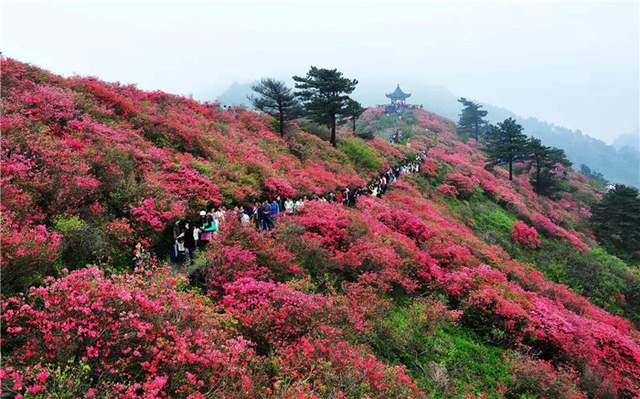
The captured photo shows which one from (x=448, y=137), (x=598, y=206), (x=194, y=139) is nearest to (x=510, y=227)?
(x=598, y=206)

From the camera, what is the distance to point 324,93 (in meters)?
33.6

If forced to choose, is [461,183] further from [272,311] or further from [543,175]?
[272,311]

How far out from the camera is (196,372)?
589 cm

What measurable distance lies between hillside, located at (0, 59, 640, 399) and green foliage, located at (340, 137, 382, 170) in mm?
9485

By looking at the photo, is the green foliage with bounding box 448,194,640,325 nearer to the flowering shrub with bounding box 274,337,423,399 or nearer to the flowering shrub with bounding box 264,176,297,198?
the flowering shrub with bounding box 264,176,297,198

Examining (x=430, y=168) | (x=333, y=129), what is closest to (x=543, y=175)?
(x=430, y=168)

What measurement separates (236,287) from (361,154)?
27.7 metres

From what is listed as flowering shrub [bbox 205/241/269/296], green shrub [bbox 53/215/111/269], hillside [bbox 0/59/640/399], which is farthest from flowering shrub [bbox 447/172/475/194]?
green shrub [bbox 53/215/111/269]

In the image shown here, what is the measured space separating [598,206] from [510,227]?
15736 mm

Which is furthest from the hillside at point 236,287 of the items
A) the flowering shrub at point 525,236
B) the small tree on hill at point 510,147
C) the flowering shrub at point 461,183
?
the small tree on hill at point 510,147

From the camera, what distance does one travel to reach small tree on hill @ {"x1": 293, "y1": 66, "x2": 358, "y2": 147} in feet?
108

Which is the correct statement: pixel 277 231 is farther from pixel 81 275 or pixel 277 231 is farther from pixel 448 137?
pixel 448 137

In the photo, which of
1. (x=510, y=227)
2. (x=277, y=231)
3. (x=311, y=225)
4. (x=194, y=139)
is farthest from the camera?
(x=510, y=227)

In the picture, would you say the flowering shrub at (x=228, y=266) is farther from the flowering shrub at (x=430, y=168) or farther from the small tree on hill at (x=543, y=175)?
the small tree on hill at (x=543, y=175)
